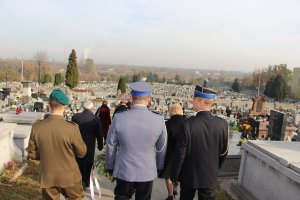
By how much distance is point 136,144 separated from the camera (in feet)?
10.2

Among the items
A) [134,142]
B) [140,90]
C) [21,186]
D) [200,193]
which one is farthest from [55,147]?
[21,186]

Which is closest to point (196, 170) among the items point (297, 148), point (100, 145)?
point (100, 145)

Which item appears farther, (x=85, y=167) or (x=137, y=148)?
(x=85, y=167)

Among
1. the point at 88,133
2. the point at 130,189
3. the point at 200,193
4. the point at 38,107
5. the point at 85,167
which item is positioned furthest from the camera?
the point at 38,107

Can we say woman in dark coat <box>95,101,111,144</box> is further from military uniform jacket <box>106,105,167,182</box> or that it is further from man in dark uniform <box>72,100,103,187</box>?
military uniform jacket <box>106,105,167,182</box>

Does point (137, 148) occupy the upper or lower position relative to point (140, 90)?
lower

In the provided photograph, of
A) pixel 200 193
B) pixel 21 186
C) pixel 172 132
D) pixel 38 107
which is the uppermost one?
pixel 172 132

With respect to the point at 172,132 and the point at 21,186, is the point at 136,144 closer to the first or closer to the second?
the point at 172,132

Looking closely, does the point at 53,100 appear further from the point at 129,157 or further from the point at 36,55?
the point at 36,55

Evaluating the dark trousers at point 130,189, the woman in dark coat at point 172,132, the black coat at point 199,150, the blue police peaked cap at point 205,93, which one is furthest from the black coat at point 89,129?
the blue police peaked cap at point 205,93

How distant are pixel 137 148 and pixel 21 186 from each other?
2962 millimetres

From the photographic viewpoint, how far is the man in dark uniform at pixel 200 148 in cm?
327

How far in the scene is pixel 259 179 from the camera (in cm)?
517

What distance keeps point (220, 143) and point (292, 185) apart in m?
1.66
